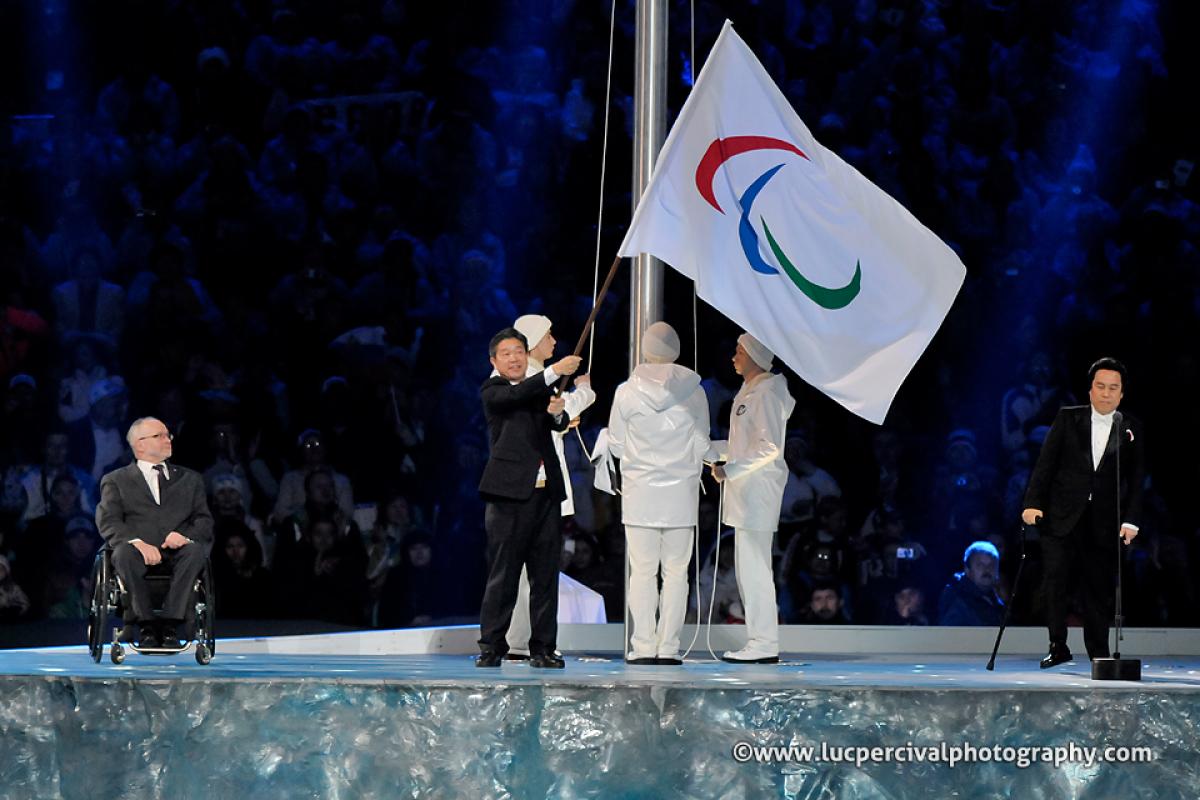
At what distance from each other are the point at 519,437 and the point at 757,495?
46.4 inches

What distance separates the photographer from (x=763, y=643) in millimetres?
7656

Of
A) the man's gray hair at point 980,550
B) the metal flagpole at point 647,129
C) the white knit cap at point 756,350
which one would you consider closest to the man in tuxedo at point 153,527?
the metal flagpole at point 647,129

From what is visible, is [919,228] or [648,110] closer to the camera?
[919,228]

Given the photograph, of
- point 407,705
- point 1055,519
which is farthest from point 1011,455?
point 407,705

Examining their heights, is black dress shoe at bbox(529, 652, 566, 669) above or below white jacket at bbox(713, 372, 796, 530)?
below

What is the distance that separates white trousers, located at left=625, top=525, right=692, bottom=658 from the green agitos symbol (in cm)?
118

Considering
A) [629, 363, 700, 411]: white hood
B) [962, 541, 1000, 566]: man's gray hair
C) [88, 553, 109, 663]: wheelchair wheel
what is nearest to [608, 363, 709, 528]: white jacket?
[629, 363, 700, 411]: white hood

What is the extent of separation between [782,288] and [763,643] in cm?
157

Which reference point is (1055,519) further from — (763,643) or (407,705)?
(407,705)

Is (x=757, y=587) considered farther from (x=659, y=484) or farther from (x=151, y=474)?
(x=151, y=474)

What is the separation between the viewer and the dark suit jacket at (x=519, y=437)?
7055mm

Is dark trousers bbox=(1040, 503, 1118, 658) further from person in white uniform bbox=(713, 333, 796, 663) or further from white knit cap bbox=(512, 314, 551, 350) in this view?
white knit cap bbox=(512, 314, 551, 350)

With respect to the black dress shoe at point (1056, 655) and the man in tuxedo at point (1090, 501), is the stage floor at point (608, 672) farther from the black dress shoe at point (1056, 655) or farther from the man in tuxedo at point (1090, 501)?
the man in tuxedo at point (1090, 501)

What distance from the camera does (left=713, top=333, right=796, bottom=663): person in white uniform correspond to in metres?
7.63
